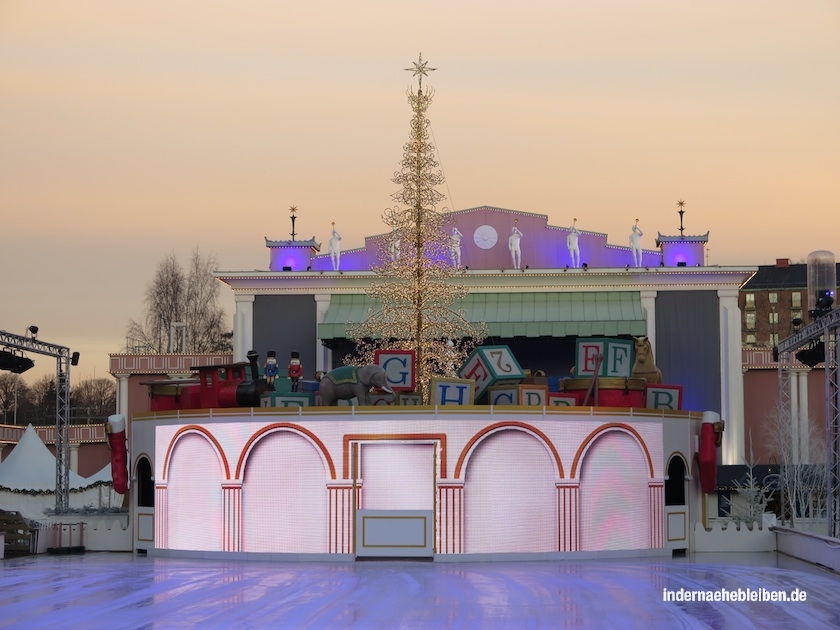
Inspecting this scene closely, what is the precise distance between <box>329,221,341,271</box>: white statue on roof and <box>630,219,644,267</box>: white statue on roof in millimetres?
13225

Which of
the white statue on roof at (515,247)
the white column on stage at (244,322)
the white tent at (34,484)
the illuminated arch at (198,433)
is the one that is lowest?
the white tent at (34,484)

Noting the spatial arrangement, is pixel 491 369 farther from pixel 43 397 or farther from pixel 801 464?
pixel 43 397

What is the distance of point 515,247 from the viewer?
202ft

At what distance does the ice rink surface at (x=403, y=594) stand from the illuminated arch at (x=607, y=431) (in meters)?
2.37

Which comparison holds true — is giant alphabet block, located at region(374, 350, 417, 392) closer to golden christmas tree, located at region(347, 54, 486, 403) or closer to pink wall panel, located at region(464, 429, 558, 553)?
pink wall panel, located at region(464, 429, 558, 553)

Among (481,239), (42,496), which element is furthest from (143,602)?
(481,239)

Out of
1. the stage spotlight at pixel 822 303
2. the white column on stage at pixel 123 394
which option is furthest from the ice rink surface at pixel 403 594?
the white column on stage at pixel 123 394

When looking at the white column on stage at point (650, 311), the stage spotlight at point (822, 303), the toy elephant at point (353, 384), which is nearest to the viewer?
the stage spotlight at point (822, 303)

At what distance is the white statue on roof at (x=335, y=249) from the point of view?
62278 mm

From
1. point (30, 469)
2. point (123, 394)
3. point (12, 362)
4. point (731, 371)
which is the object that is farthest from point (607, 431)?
point (123, 394)

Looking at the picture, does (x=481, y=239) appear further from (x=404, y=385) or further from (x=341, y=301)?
(x=404, y=385)

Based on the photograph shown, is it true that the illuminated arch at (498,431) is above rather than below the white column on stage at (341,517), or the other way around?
above

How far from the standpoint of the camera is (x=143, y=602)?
23312 mm

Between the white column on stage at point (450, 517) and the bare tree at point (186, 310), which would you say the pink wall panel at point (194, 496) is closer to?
the white column on stage at point (450, 517)
